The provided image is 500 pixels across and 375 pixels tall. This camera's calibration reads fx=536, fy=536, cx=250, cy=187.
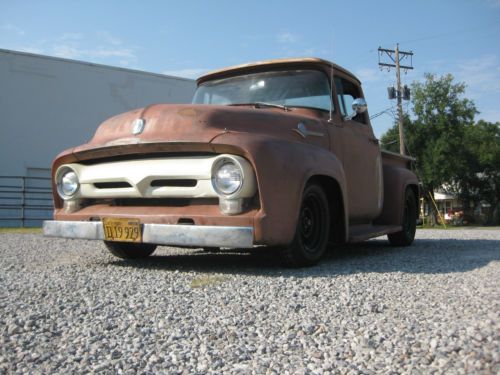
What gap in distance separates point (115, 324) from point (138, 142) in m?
1.82

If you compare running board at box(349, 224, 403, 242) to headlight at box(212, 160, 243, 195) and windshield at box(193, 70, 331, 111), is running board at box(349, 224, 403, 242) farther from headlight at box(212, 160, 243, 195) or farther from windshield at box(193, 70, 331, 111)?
headlight at box(212, 160, 243, 195)

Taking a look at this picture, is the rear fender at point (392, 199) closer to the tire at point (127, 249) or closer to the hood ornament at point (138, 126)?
the tire at point (127, 249)

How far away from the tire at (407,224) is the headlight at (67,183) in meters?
4.20

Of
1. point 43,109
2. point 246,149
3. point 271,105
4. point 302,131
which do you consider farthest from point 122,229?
point 43,109

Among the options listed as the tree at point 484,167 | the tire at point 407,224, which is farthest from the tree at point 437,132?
the tire at point 407,224

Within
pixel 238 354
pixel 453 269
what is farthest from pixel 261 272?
pixel 238 354

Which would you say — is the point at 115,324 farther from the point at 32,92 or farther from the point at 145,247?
the point at 32,92

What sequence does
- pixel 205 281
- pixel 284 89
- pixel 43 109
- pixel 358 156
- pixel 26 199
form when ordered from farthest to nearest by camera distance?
pixel 43 109 < pixel 26 199 < pixel 358 156 < pixel 284 89 < pixel 205 281

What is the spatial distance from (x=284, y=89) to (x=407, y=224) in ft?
10.5

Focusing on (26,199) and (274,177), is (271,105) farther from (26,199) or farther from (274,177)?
(26,199)

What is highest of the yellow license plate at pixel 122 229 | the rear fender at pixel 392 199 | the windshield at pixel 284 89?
the windshield at pixel 284 89

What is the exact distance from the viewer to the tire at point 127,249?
5.36 metres

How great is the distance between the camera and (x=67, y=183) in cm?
487

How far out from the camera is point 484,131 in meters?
42.7
